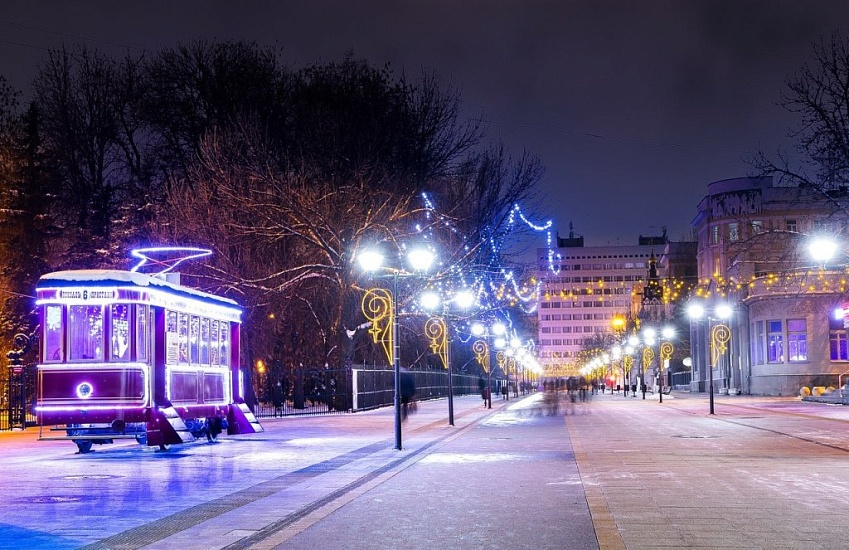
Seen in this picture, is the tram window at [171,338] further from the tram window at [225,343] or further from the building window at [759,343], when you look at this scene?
the building window at [759,343]

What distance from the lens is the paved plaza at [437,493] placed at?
11.0m

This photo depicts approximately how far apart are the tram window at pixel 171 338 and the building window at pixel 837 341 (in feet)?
174

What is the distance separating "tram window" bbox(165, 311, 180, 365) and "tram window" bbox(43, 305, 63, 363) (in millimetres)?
2381

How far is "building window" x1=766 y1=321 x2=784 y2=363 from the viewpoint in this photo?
70.9 meters

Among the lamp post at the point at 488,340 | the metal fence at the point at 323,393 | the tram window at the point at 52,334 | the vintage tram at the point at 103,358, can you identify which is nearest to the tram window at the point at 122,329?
the vintage tram at the point at 103,358

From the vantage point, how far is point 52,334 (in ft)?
76.3

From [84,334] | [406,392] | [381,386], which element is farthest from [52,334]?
[381,386]

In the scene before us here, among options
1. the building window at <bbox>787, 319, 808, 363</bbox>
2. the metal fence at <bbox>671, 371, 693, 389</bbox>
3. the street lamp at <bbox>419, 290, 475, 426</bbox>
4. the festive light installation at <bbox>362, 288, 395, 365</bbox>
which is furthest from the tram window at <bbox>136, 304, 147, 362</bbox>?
the metal fence at <bbox>671, 371, 693, 389</bbox>

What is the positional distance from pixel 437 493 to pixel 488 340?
1967 inches

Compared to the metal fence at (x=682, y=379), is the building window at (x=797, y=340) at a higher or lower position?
higher

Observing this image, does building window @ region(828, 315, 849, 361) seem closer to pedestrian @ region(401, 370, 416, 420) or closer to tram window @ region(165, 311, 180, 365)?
pedestrian @ region(401, 370, 416, 420)

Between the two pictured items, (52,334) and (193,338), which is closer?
(52,334)

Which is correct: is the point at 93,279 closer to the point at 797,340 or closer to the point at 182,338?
the point at 182,338

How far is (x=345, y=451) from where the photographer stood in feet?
76.7
